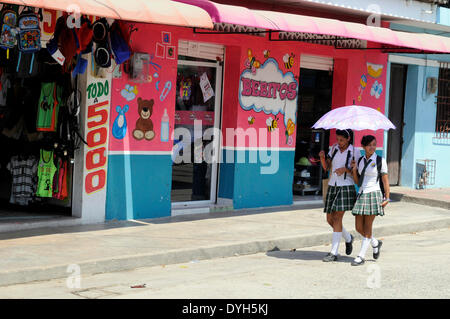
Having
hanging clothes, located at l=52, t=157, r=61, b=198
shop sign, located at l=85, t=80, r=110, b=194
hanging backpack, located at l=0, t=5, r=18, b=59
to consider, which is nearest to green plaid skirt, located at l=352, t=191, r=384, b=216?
shop sign, located at l=85, t=80, r=110, b=194

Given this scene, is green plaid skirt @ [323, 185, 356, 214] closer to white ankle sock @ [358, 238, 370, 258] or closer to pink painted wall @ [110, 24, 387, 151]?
white ankle sock @ [358, 238, 370, 258]

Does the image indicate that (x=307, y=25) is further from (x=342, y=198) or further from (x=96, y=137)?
(x=96, y=137)

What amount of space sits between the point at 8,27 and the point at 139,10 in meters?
1.76

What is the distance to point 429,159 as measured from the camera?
17562 mm

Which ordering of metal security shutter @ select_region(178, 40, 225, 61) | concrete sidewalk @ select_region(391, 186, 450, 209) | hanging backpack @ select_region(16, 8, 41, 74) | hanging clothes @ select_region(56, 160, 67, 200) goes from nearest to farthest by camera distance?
hanging backpack @ select_region(16, 8, 41, 74) → hanging clothes @ select_region(56, 160, 67, 200) → metal security shutter @ select_region(178, 40, 225, 61) → concrete sidewalk @ select_region(391, 186, 450, 209)

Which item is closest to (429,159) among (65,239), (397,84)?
(397,84)

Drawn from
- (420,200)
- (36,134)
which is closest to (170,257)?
(36,134)

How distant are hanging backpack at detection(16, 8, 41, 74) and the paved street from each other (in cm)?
335

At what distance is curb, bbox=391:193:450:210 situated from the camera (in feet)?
48.8

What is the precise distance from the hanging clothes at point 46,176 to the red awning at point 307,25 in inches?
117

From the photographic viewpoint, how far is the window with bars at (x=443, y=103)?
17766 mm

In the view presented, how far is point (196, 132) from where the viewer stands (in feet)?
41.9

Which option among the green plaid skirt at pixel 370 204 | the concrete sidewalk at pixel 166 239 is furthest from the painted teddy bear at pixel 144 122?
the green plaid skirt at pixel 370 204
